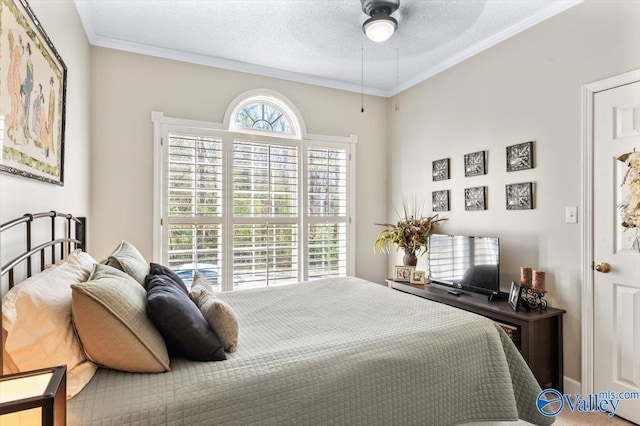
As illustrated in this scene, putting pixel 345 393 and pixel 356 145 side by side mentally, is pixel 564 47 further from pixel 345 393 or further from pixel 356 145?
pixel 345 393

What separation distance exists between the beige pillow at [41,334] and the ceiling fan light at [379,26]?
8.15 feet

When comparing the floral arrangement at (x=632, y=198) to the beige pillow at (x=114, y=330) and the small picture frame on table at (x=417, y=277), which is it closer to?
the small picture frame on table at (x=417, y=277)

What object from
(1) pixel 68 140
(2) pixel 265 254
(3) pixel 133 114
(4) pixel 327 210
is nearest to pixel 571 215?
(4) pixel 327 210

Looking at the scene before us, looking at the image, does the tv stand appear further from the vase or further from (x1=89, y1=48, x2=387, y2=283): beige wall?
(x1=89, y1=48, x2=387, y2=283): beige wall

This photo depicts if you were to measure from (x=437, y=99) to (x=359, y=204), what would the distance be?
4.87 ft

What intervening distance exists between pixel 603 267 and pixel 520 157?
100 centimetres

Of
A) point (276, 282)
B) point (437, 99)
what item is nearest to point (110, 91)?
point (276, 282)

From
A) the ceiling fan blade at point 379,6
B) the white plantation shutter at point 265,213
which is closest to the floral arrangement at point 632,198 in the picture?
the ceiling fan blade at point 379,6

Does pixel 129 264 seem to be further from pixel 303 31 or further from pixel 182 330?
pixel 303 31

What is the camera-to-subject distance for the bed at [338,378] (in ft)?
3.69

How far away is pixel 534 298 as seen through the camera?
2561mm

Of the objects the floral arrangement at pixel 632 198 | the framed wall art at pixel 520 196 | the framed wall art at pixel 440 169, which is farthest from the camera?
the framed wall art at pixel 440 169

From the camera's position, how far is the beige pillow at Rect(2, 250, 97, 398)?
1.04 m

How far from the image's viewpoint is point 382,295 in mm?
2414
